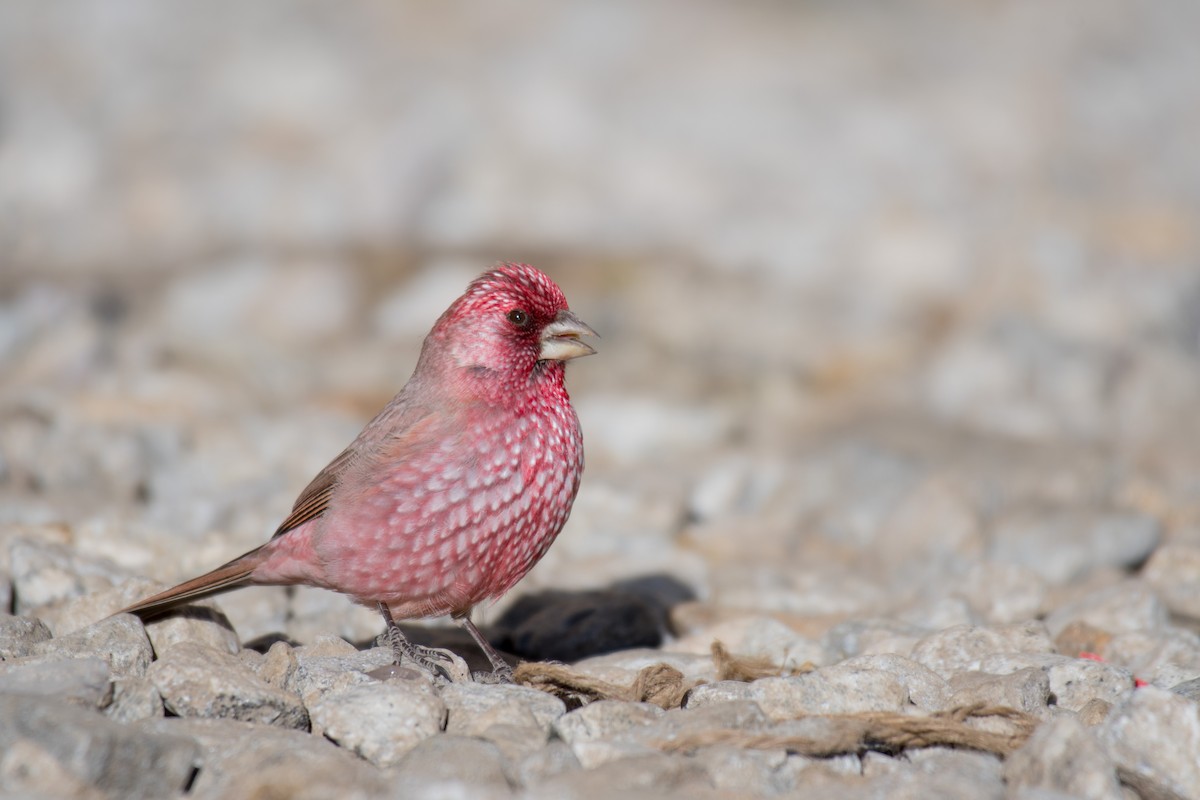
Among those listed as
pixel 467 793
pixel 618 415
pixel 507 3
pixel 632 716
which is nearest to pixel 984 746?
pixel 632 716

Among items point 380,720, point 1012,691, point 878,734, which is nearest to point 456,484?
point 380,720

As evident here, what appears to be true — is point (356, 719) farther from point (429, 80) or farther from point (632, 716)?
point (429, 80)

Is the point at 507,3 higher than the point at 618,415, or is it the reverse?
the point at 507,3

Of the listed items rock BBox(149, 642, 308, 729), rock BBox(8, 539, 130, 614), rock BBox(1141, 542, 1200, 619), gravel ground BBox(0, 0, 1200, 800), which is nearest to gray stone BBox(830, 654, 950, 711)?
gravel ground BBox(0, 0, 1200, 800)

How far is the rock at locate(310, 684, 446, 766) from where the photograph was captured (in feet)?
11.3

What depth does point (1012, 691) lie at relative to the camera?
3.79 metres

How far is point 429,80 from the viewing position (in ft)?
39.3

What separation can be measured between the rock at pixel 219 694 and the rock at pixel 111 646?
29 centimetres

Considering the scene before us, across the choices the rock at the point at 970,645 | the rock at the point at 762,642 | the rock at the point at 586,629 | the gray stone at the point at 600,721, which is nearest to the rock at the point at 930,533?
the rock at the point at 762,642

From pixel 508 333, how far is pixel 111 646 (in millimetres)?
1675

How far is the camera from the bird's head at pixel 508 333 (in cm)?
472

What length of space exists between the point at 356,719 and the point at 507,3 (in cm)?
1075

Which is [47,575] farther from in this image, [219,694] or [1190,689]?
[1190,689]

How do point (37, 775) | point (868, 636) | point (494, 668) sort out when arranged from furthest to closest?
point (868, 636)
point (494, 668)
point (37, 775)
